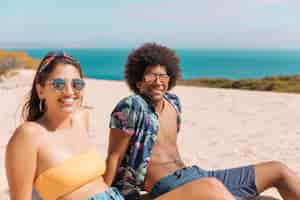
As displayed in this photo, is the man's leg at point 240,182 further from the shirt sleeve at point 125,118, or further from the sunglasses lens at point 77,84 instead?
the sunglasses lens at point 77,84

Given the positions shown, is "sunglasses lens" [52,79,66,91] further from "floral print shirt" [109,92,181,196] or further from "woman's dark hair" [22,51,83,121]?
"floral print shirt" [109,92,181,196]

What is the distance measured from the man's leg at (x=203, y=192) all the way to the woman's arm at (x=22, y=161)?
0.68m

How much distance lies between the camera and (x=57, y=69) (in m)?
2.45

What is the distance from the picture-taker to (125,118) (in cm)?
295

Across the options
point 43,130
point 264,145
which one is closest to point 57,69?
point 43,130

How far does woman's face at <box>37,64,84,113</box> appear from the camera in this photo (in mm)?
2422

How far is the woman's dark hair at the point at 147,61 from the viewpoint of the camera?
319 centimetres

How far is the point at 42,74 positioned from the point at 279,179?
5.30 ft

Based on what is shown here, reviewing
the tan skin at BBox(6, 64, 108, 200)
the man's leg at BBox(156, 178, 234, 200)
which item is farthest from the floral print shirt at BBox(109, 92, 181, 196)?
the man's leg at BBox(156, 178, 234, 200)

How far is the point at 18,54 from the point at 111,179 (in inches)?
738

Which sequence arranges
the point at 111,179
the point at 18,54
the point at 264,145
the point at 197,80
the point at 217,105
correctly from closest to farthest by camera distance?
1. the point at 111,179
2. the point at 264,145
3. the point at 217,105
4. the point at 18,54
5. the point at 197,80

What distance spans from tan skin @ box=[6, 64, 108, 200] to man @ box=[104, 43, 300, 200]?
418 mm

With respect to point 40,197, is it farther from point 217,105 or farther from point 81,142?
point 217,105

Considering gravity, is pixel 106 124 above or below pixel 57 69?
below
